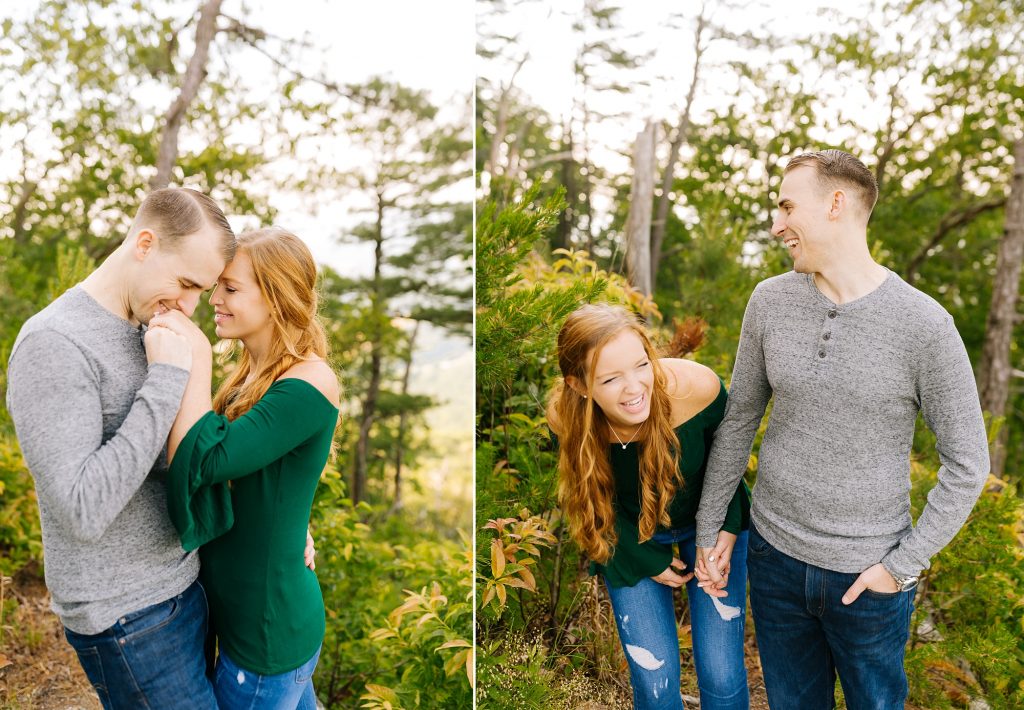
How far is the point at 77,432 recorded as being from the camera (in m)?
1.29

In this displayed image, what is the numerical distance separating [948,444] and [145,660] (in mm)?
1714

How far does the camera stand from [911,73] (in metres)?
5.68

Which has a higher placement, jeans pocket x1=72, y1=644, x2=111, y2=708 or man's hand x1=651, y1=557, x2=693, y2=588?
jeans pocket x1=72, y1=644, x2=111, y2=708

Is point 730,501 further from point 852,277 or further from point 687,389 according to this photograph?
point 852,277

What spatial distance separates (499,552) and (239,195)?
236 inches

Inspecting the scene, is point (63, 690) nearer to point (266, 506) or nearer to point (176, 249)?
point (266, 506)

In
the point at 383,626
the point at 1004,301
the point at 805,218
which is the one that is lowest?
the point at 383,626

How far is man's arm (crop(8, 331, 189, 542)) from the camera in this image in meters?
1.27

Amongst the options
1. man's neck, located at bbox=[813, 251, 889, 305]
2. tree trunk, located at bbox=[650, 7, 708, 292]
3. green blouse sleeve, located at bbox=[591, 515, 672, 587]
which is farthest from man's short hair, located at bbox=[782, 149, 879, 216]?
A: tree trunk, located at bbox=[650, 7, 708, 292]

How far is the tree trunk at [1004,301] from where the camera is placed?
16.5 feet

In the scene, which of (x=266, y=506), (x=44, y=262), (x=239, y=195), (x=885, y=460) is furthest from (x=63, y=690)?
(x=44, y=262)

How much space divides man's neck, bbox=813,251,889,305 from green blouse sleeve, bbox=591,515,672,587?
0.82 meters

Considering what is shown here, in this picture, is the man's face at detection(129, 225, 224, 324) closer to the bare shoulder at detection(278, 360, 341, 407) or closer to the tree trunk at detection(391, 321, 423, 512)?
the bare shoulder at detection(278, 360, 341, 407)

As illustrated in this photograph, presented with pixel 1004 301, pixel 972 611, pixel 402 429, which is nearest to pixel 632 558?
pixel 972 611
